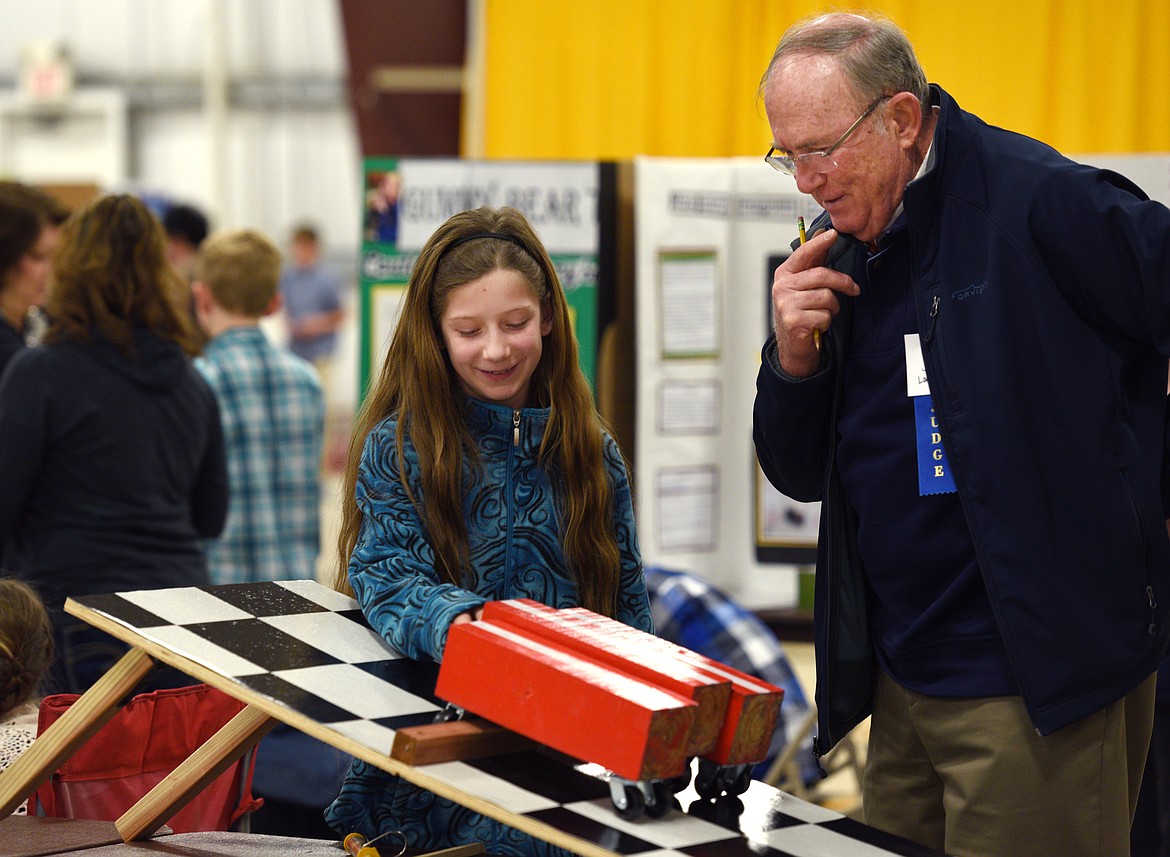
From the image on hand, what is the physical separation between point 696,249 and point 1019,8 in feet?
5.24

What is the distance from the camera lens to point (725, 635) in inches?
153

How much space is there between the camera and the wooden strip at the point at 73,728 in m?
1.73

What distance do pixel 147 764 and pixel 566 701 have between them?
3.34 feet

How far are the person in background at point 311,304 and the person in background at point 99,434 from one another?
7.48m

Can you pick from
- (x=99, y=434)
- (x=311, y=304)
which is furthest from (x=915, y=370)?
(x=311, y=304)

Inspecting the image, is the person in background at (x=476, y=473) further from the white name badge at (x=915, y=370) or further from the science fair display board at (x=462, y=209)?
the science fair display board at (x=462, y=209)

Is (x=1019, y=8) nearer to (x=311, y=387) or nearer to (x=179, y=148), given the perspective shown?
(x=311, y=387)

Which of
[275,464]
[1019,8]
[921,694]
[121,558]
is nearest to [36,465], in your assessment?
[121,558]

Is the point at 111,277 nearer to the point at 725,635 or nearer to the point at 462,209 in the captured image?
the point at 725,635

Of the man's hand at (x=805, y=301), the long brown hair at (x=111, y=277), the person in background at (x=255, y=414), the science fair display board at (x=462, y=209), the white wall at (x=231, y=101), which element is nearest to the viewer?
the man's hand at (x=805, y=301)

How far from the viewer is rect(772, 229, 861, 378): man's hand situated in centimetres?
177

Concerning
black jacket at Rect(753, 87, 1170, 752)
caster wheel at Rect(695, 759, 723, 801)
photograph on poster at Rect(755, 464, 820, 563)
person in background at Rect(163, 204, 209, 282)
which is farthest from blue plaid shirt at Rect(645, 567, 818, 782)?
person in background at Rect(163, 204, 209, 282)

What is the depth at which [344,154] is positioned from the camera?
12.5 m

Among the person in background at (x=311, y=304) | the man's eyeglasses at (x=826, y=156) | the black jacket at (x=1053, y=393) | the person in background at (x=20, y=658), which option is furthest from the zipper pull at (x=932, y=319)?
the person in background at (x=311, y=304)
